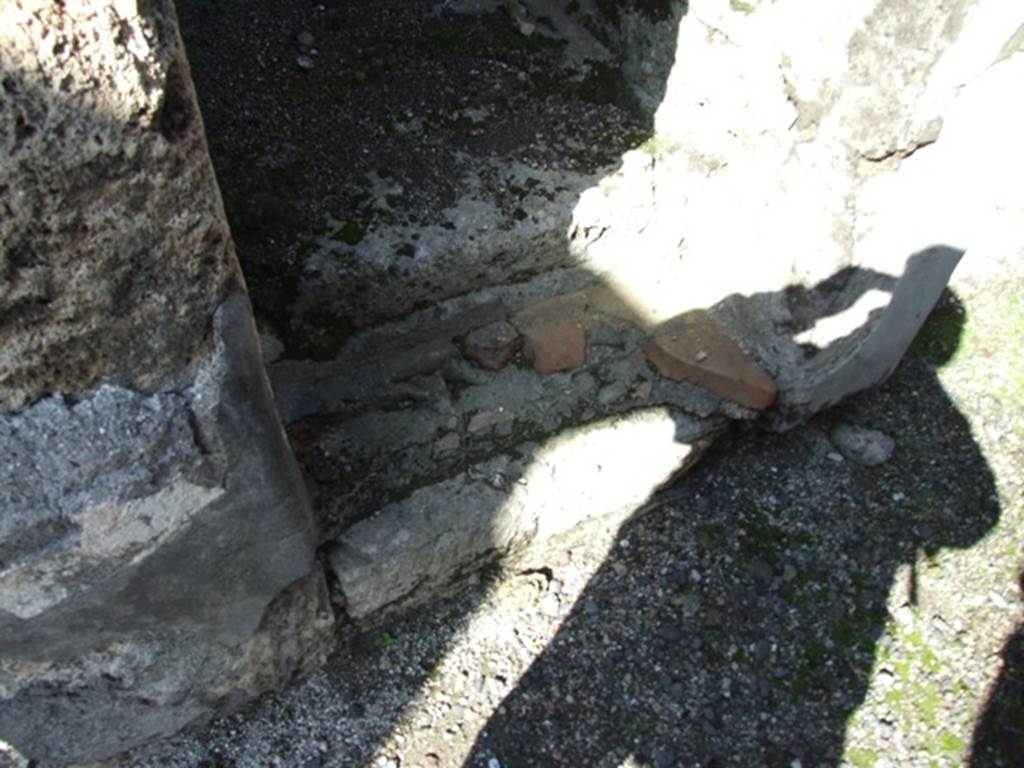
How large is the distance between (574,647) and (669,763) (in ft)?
1.05

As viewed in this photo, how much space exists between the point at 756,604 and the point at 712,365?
0.59m

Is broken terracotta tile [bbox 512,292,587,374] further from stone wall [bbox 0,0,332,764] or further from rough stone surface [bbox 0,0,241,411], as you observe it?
rough stone surface [bbox 0,0,241,411]

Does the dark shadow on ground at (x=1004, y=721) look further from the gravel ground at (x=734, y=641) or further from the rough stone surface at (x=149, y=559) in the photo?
the rough stone surface at (x=149, y=559)

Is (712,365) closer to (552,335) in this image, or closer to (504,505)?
(552,335)

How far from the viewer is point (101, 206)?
1036mm

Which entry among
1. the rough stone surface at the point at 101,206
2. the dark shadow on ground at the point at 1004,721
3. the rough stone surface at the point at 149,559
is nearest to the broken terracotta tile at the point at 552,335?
the rough stone surface at the point at 149,559

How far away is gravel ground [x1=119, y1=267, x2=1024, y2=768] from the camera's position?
1904mm

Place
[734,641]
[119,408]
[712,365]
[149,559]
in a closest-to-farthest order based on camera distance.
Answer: [119,408]
[149,559]
[734,641]
[712,365]

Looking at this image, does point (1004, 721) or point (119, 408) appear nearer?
point (119, 408)

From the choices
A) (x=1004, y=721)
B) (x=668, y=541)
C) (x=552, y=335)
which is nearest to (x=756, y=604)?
(x=668, y=541)

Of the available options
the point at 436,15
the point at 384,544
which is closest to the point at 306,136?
the point at 436,15

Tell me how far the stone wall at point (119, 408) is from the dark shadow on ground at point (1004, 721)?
4.89 feet

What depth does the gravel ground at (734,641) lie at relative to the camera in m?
1.90

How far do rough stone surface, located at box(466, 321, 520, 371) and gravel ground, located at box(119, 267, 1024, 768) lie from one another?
0.48 metres
